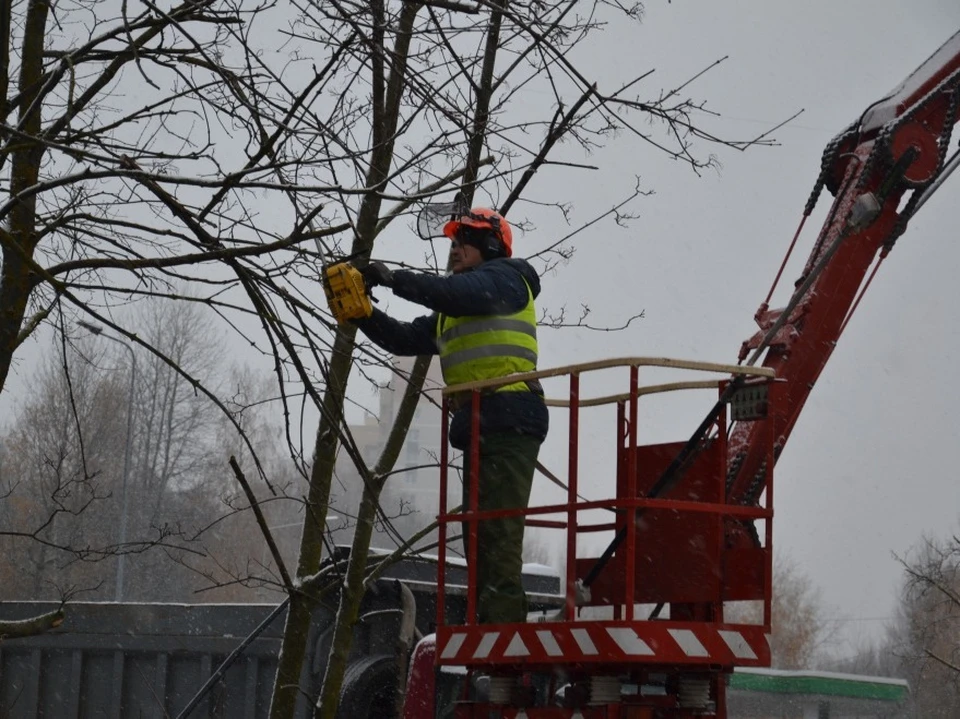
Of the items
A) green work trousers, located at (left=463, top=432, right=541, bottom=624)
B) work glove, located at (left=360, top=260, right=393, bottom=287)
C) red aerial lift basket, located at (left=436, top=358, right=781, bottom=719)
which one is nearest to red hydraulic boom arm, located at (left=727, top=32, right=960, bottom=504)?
red aerial lift basket, located at (left=436, top=358, right=781, bottom=719)

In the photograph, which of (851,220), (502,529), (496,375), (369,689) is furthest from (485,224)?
(369,689)

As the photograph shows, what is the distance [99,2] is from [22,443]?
1243 inches

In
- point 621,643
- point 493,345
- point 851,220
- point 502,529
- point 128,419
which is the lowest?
point 621,643

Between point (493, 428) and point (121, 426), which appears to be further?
point (121, 426)

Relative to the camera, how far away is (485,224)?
5.84 meters

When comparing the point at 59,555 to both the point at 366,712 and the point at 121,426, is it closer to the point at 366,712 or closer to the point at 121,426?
the point at 121,426

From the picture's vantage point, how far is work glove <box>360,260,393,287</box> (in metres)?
5.25

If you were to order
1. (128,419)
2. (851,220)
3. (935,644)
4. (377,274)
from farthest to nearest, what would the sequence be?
(935,644) < (128,419) < (851,220) < (377,274)

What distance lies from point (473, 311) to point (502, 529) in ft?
3.07

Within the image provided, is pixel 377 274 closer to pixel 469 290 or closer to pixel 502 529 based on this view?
pixel 469 290

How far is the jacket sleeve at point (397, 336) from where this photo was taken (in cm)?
607

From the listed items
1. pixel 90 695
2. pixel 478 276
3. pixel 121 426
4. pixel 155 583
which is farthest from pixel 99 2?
pixel 121 426

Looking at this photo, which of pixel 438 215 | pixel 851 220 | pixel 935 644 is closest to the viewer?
pixel 438 215

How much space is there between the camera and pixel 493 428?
5699 millimetres
